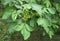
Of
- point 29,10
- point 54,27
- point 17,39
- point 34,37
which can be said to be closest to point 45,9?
point 29,10

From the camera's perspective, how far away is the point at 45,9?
206 centimetres

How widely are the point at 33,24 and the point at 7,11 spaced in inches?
13.1

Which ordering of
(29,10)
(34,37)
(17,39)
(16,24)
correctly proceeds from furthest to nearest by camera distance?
1. (17,39)
2. (34,37)
3. (16,24)
4. (29,10)

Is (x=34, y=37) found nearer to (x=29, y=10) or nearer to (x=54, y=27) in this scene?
(x=54, y=27)

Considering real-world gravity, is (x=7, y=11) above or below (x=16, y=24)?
above

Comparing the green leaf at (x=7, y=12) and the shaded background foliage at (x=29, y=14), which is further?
the green leaf at (x=7, y=12)

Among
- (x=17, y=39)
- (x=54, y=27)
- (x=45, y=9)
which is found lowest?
(x=17, y=39)

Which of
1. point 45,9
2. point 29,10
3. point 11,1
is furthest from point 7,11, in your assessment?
point 45,9

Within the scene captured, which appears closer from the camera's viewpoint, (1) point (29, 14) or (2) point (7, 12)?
(1) point (29, 14)

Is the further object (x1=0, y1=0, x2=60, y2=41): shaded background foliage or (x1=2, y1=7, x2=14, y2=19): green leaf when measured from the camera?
(x1=2, y1=7, x2=14, y2=19): green leaf

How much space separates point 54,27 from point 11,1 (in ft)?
2.07

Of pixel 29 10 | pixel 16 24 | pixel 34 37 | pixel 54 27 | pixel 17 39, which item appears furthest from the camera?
pixel 17 39

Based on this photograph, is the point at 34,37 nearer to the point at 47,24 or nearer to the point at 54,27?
the point at 54,27

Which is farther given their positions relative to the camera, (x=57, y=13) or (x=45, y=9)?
(x=57, y=13)
